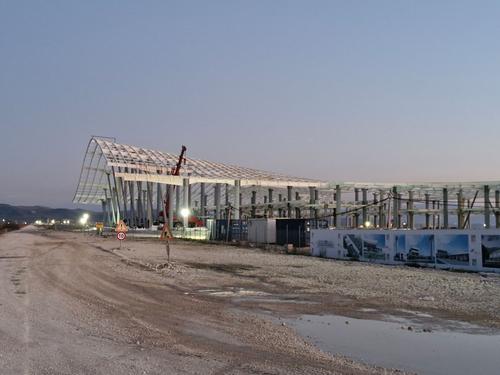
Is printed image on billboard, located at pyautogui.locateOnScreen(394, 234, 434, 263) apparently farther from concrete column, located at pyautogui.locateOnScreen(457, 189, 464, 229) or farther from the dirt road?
concrete column, located at pyautogui.locateOnScreen(457, 189, 464, 229)

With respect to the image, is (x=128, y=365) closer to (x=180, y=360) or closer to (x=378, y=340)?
(x=180, y=360)

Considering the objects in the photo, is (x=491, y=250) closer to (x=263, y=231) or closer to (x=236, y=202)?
(x=263, y=231)

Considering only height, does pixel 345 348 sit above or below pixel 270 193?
below

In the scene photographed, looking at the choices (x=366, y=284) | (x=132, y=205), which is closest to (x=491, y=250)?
(x=366, y=284)

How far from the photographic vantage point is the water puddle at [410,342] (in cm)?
761

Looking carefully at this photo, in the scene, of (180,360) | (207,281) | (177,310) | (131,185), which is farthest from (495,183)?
(131,185)

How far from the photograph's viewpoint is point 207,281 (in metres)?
17.8

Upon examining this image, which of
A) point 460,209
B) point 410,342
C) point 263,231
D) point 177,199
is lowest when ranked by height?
point 410,342

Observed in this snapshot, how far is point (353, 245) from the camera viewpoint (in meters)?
29.4

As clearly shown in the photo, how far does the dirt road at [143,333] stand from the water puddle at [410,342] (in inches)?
21.5

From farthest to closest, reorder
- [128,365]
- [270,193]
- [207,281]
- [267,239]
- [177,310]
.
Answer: [270,193], [267,239], [207,281], [177,310], [128,365]

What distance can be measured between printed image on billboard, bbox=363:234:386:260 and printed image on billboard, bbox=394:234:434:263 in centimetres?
103

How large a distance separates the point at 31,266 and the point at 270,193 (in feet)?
196

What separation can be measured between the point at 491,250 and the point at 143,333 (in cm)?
1779
